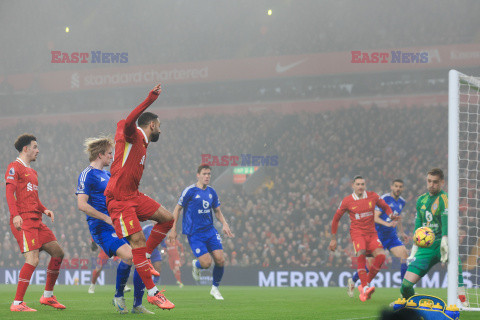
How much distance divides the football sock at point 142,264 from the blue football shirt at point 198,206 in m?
5.46

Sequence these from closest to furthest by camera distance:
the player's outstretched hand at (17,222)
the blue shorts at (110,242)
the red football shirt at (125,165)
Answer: the red football shirt at (125,165)
the blue shorts at (110,242)
the player's outstretched hand at (17,222)

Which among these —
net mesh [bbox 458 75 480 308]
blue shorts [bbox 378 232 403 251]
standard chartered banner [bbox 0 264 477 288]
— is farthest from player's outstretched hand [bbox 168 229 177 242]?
standard chartered banner [bbox 0 264 477 288]

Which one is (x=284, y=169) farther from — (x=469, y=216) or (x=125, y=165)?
(x=125, y=165)

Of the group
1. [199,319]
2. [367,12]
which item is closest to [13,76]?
[367,12]

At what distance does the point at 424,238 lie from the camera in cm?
834

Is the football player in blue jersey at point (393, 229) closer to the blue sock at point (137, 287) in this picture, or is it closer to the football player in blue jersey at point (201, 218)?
the football player in blue jersey at point (201, 218)

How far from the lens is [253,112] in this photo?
3322cm

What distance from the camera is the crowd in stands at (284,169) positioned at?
24.7 meters

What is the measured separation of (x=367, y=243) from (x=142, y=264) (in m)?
6.49

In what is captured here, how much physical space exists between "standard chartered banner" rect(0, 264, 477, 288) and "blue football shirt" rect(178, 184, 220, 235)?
8669 millimetres

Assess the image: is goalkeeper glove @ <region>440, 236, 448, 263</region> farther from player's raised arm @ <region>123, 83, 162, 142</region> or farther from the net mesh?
player's raised arm @ <region>123, 83, 162, 142</region>

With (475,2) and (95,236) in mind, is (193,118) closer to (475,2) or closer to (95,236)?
(475,2)

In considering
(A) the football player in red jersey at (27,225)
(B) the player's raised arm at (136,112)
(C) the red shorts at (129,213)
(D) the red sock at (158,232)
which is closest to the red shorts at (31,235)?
(A) the football player in red jersey at (27,225)

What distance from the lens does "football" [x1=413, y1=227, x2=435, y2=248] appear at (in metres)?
8.35
